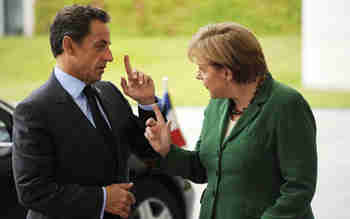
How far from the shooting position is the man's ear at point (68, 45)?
Result: 2.43 metres

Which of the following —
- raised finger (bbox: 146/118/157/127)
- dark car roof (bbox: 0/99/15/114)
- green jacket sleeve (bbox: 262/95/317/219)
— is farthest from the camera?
dark car roof (bbox: 0/99/15/114)

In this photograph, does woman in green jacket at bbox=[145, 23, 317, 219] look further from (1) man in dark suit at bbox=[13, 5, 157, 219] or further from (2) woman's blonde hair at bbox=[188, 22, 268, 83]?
(1) man in dark suit at bbox=[13, 5, 157, 219]

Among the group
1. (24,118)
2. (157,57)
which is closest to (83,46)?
(24,118)

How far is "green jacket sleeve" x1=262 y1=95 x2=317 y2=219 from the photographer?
7.61ft

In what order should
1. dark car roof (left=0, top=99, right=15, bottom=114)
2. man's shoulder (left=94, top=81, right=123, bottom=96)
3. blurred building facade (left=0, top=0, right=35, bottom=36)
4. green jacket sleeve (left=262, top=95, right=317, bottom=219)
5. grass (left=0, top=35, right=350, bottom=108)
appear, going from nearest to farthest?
green jacket sleeve (left=262, top=95, right=317, bottom=219) → man's shoulder (left=94, top=81, right=123, bottom=96) → dark car roof (left=0, top=99, right=15, bottom=114) → grass (left=0, top=35, right=350, bottom=108) → blurred building facade (left=0, top=0, right=35, bottom=36)

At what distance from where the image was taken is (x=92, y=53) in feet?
8.14

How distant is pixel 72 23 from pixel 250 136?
82cm

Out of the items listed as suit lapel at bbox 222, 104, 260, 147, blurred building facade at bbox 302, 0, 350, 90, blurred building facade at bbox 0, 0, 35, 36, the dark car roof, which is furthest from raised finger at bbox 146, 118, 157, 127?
blurred building facade at bbox 0, 0, 35, 36

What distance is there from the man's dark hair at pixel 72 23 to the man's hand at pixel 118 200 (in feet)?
1.93

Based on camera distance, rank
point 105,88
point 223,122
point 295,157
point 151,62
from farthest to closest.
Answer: point 151,62 < point 105,88 < point 223,122 < point 295,157

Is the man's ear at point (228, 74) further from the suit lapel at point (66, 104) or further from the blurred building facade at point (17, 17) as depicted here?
the blurred building facade at point (17, 17)

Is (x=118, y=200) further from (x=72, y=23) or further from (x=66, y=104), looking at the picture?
(x=72, y=23)

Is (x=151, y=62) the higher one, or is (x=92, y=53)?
(x=92, y=53)

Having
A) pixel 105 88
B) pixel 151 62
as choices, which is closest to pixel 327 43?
pixel 151 62
